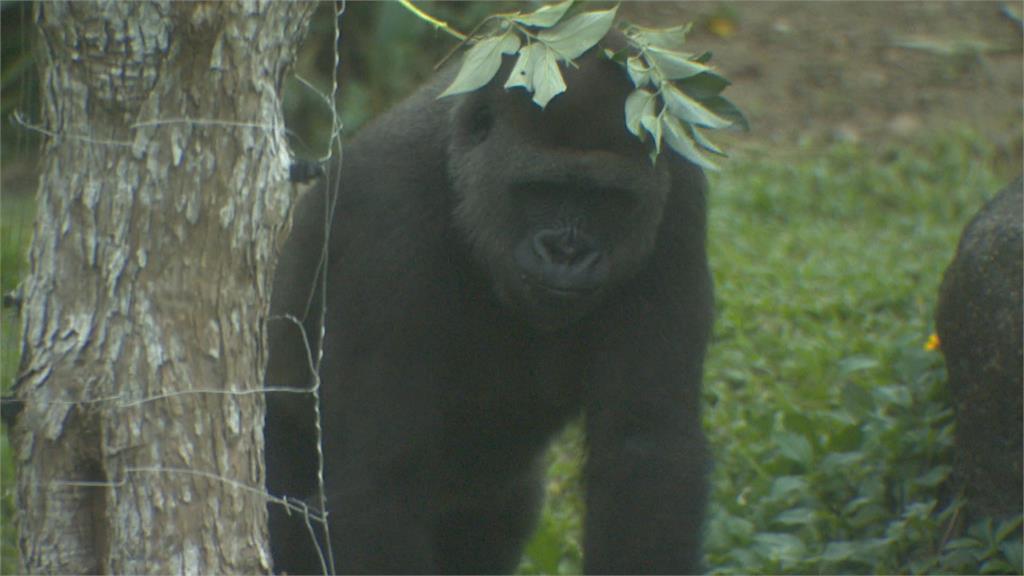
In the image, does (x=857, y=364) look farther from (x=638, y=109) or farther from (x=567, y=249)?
(x=638, y=109)

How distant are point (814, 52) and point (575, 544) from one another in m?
4.40

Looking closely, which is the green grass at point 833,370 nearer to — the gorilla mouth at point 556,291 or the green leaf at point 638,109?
the gorilla mouth at point 556,291

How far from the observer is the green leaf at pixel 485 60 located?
3.20 meters

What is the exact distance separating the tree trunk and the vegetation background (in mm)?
611

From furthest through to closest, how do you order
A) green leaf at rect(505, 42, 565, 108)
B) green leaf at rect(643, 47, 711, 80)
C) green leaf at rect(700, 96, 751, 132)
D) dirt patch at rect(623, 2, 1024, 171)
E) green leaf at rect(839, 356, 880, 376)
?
dirt patch at rect(623, 2, 1024, 171) → green leaf at rect(839, 356, 880, 376) → green leaf at rect(700, 96, 751, 132) → green leaf at rect(643, 47, 711, 80) → green leaf at rect(505, 42, 565, 108)

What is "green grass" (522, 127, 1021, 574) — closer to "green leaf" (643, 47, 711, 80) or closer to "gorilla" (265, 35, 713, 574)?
"gorilla" (265, 35, 713, 574)

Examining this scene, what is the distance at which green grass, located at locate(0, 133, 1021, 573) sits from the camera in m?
4.26

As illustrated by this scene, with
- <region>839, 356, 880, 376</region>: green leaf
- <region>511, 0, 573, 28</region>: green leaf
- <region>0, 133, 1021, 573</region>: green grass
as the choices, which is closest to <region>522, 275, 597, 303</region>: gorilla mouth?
<region>511, 0, 573, 28</region>: green leaf

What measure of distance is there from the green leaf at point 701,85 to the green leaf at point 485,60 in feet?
1.28

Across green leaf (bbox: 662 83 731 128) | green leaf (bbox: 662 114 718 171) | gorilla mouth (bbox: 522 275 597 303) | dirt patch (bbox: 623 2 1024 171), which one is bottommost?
gorilla mouth (bbox: 522 275 597 303)

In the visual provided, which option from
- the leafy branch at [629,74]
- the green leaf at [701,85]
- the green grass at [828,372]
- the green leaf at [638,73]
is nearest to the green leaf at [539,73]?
the leafy branch at [629,74]

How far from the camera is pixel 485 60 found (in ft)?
10.5

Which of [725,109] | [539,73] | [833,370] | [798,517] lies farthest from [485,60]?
[833,370]

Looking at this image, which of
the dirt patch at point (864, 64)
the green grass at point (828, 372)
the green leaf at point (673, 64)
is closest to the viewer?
the green leaf at point (673, 64)
